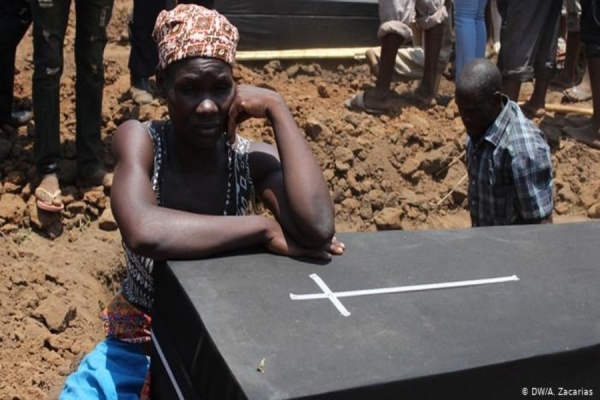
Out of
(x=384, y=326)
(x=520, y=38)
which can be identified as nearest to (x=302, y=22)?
(x=520, y=38)

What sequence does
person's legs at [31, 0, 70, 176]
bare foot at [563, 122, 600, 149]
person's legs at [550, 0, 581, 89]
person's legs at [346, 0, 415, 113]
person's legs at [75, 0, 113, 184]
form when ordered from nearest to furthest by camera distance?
person's legs at [31, 0, 70, 176]
person's legs at [75, 0, 113, 184]
person's legs at [346, 0, 415, 113]
bare foot at [563, 122, 600, 149]
person's legs at [550, 0, 581, 89]

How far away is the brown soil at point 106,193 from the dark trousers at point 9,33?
247mm

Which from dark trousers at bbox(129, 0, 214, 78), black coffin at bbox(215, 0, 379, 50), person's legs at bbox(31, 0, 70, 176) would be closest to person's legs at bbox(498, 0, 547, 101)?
black coffin at bbox(215, 0, 379, 50)

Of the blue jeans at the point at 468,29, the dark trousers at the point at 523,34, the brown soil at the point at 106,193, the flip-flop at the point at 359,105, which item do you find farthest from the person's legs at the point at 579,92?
the flip-flop at the point at 359,105

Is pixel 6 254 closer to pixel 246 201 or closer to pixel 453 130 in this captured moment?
pixel 246 201

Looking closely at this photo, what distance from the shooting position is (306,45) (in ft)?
22.4

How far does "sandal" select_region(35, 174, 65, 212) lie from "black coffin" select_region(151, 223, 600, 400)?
7.70 feet

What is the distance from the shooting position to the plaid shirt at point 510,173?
3.34 m

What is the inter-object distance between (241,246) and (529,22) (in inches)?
167

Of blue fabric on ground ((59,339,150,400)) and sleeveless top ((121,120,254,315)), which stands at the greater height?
sleeveless top ((121,120,254,315))

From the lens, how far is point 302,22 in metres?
6.73

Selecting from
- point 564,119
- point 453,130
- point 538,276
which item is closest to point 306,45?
point 453,130

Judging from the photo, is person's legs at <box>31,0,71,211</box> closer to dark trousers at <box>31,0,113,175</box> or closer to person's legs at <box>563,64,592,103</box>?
dark trousers at <box>31,0,113,175</box>

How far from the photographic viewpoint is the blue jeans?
5805mm
